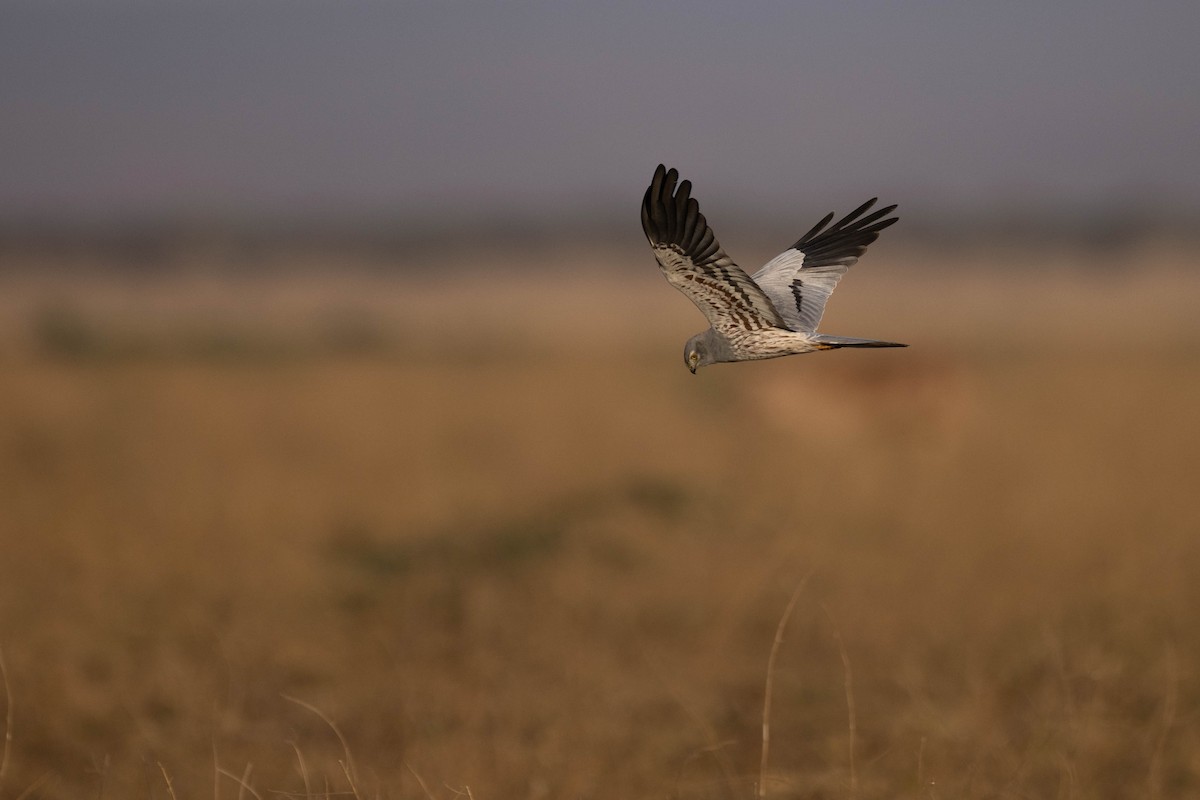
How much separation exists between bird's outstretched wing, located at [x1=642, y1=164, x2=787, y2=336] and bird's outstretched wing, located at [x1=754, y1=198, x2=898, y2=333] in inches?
14.3

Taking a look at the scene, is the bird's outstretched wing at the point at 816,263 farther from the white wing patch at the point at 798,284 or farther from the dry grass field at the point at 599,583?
the dry grass field at the point at 599,583

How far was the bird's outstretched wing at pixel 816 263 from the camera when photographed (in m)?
2.16

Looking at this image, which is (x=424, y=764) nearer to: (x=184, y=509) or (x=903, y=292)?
(x=184, y=509)

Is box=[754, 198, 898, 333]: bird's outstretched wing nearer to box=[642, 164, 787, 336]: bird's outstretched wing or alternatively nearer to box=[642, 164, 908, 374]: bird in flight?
box=[642, 164, 908, 374]: bird in flight

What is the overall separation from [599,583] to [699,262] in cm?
516

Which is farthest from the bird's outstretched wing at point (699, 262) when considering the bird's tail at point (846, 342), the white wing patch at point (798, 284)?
the white wing patch at point (798, 284)

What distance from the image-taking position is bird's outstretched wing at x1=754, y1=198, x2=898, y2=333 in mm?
2164

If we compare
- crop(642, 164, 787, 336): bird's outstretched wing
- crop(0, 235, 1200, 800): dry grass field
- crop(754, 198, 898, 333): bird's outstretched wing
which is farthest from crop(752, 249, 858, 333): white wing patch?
crop(0, 235, 1200, 800): dry grass field

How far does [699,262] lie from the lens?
177 centimetres

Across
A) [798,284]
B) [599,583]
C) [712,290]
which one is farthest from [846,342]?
[599,583]

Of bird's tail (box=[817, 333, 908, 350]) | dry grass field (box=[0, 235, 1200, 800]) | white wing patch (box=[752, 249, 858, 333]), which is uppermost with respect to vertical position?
white wing patch (box=[752, 249, 858, 333])

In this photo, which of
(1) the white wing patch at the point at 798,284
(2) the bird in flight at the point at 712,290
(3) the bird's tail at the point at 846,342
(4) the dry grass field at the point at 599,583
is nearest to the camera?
(3) the bird's tail at the point at 846,342

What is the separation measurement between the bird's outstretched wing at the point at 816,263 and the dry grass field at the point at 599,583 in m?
1.28

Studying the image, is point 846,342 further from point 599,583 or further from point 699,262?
point 599,583
